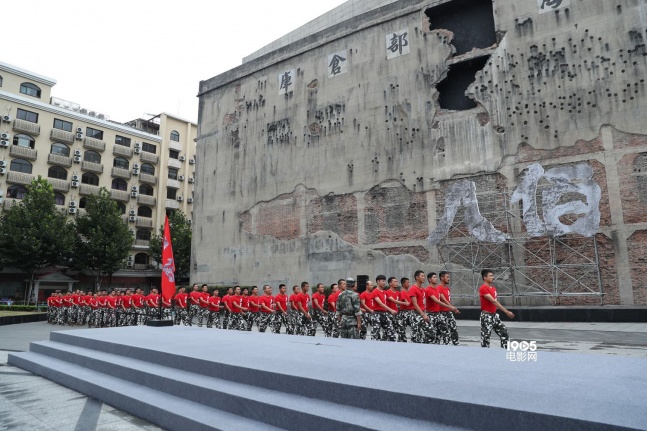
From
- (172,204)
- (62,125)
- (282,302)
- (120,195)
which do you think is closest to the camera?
(282,302)

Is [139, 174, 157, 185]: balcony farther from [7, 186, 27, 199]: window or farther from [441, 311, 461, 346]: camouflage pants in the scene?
[441, 311, 461, 346]: camouflage pants

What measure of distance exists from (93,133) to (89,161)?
8.02 feet

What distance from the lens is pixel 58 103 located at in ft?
112

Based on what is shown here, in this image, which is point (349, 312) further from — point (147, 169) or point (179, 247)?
point (147, 169)

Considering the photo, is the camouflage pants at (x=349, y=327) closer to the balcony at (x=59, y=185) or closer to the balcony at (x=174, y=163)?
the balcony at (x=59, y=185)

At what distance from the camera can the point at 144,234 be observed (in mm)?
36031

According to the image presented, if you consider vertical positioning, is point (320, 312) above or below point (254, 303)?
below

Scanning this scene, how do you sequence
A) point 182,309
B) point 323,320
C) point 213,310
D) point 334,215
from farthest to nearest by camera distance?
point 334,215
point 182,309
point 213,310
point 323,320

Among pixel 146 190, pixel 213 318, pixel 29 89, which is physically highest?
pixel 29 89

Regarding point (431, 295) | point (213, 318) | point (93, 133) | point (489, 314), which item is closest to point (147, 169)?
point (93, 133)

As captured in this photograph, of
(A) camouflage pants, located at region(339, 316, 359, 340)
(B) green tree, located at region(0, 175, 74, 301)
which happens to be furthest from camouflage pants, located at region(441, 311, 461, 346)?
(B) green tree, located at region(0, 175, 74, 301)

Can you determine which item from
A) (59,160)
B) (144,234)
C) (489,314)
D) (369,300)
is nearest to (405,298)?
(369,300)

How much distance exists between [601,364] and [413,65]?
16.9 metres

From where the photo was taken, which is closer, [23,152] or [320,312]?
[320,312]
